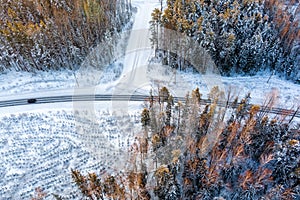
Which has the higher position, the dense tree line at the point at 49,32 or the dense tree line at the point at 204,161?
the dense tree line at the point at 49,32

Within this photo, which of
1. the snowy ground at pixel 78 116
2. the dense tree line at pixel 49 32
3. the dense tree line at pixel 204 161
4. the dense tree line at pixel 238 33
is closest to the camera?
the dense tree line at pixel 204 161

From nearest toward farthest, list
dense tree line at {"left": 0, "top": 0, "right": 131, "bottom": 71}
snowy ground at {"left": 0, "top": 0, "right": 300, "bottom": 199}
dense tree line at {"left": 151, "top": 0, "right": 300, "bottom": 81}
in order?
snowy ground at {"left": 0, "top": 0, "right": 300, "bottom": 199} → dense tree line at {"left": 0, "top": 0, "right": 131, "bottom": 71} → dense tree line at {"left": 151, "top": 0, "right": 300, "bottom": 81}

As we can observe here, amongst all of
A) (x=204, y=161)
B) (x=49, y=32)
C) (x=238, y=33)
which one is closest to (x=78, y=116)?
(x=49, y=32)

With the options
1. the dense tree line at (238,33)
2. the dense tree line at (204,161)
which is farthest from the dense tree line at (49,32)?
the dense tree line at (204,161)

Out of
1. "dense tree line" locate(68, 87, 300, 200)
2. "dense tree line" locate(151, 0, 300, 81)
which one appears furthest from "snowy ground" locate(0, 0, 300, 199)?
"dense tree line" locate(68, 87, 300, 200)

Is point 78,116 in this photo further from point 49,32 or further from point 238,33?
point 238,33

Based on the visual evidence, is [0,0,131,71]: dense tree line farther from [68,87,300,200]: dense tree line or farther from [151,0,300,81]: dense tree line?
[68,87,300,200]: dense tree line

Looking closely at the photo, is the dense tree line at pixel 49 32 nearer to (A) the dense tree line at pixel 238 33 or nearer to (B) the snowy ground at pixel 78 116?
(B) the snowy ground at pixel 78 116

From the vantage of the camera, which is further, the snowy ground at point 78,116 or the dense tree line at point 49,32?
the dense tree line at point 49,32
